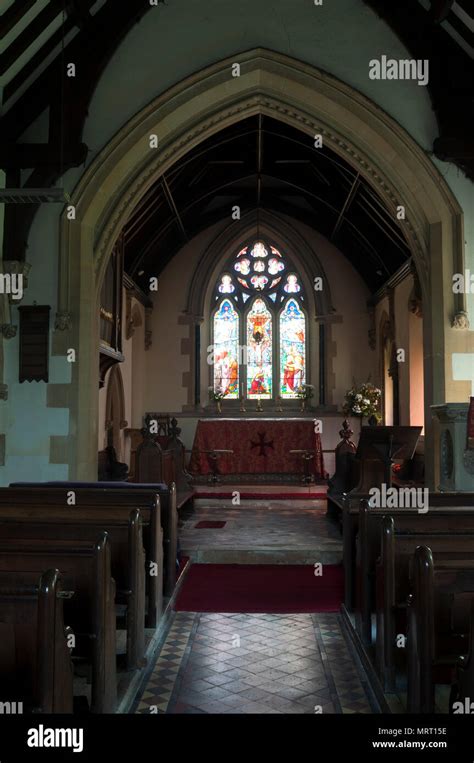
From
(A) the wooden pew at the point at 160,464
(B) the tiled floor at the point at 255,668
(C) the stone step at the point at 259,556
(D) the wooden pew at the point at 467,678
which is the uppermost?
(A) the wooden pew at the point at 160,464

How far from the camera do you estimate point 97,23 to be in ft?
22.1

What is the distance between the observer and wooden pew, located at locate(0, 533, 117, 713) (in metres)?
2.48

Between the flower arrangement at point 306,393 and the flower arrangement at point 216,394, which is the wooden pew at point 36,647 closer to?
the flower arrangement at point 216,394

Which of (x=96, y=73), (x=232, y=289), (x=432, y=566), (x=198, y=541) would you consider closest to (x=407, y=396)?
(x=232, y=289)

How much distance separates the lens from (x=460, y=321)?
22.2 feet

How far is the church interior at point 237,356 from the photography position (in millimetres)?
2840

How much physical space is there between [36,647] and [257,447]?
8.50 m

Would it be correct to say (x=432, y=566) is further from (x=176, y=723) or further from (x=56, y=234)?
(x=56, y=234)

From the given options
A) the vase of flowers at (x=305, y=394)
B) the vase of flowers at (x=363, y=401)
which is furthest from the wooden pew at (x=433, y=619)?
the vase of flowers at (x=305, y=394)

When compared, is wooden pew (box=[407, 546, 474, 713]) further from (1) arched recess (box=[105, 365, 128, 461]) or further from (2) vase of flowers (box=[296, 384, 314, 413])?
(2) vase of flowers (box=[296, 384, 314, 413])

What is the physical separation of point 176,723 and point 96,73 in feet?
20.4

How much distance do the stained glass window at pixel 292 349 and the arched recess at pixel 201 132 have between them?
18.2 ft

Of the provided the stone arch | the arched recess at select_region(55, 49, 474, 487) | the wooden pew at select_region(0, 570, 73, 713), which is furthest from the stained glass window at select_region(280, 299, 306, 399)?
the wooden pew at select_region(0, 570, 73, 713)

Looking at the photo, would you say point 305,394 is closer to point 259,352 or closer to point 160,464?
point 259,352
